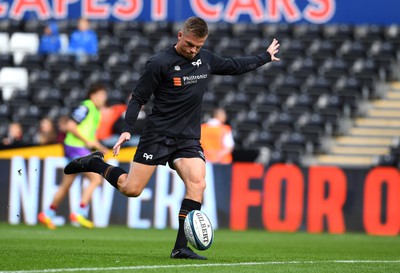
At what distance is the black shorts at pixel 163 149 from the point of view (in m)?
9.27

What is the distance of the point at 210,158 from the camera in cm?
1852

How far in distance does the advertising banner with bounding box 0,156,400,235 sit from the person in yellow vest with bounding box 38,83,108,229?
4.32 feet

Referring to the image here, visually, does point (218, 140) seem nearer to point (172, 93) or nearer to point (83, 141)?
point (83, 141)

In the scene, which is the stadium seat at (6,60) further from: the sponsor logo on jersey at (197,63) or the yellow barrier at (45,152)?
the sponsor logo on jersey at (197,63)

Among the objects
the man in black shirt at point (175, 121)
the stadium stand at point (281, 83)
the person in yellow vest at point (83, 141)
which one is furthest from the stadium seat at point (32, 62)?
the man in black shirt at point (175, 121)

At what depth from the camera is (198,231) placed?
8.97 m

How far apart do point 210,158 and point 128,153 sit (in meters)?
1.45

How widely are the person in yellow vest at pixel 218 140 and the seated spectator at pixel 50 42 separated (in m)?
6.05

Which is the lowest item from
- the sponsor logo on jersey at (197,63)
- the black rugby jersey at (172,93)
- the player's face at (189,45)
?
the black rugby jersey at (172,93)

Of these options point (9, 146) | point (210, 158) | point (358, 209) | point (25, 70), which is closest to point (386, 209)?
point (358, 209)

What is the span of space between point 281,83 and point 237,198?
263 inches

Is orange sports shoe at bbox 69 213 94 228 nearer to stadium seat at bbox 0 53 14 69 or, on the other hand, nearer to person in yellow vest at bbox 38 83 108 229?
person in yellow vest at bbox 38 83 108 229

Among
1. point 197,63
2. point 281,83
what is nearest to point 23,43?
point 281,83

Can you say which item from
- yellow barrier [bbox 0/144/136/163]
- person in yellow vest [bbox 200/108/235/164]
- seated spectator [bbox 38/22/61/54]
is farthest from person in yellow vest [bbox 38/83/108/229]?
seated spectator [bbox 38/22/61/54]
